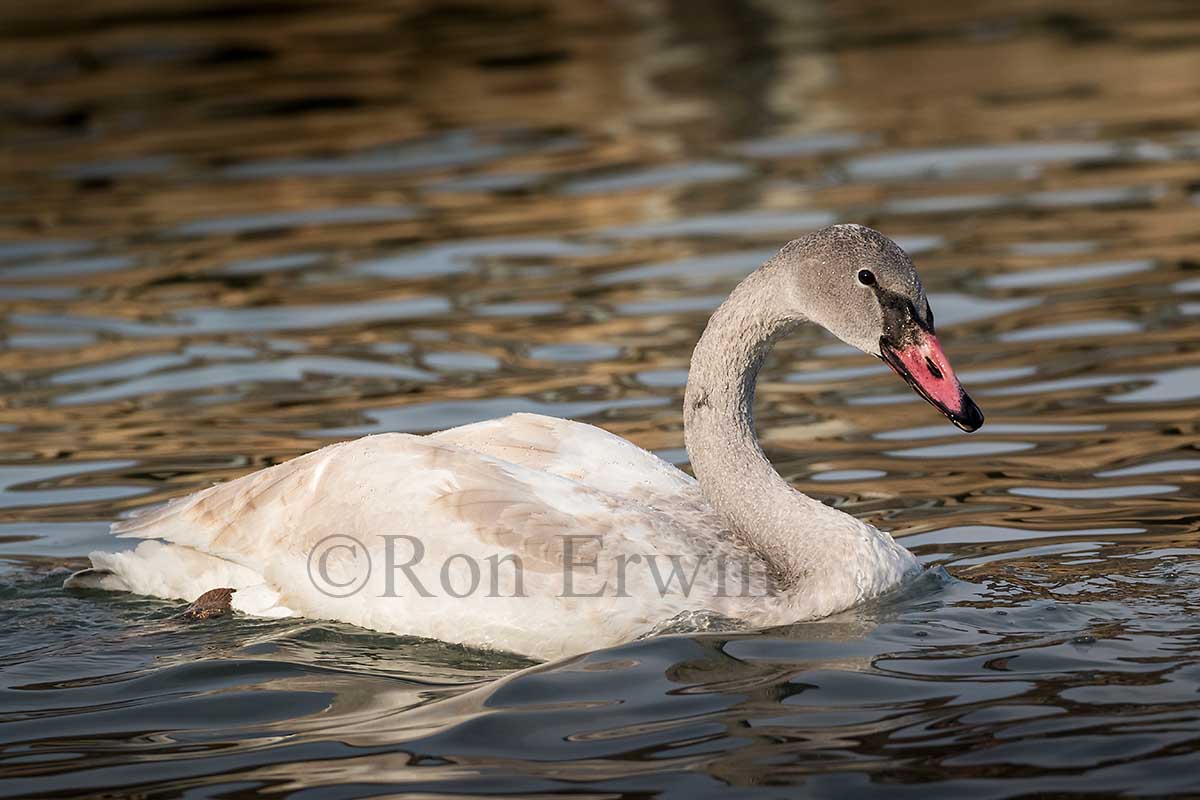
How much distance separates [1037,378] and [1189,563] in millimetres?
3500

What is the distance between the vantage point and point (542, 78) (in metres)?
23.5

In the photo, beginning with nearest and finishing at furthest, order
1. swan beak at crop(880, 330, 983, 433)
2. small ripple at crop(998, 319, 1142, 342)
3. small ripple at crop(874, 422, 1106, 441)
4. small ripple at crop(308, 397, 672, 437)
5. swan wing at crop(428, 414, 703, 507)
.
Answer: swan beak at crop(880, 330, 983, 433), swan wing at crop(428, 414, 703, 507), small ripple at crop(874, 422, 1106, 441), small ripple at crop(308, 397, 672, 437), small ripple at crop(998, 319, 1142, 342)

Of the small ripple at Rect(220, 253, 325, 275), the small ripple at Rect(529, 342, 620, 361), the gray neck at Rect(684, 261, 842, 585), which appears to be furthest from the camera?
the small ripple at Rect(220, 253, 325, 275)

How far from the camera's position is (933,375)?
7.32 meters

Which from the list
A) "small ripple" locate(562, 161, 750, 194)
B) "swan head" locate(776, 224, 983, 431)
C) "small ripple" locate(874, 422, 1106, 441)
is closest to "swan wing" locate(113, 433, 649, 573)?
"swan head" locate(776, 224, 983, 431)

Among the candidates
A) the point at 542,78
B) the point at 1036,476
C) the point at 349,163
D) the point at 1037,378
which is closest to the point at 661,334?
the point at 1037,378

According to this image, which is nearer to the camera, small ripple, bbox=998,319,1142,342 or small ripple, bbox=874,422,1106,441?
small ripple, bbox=874,422,1106,441

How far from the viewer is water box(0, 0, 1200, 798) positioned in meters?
6.11

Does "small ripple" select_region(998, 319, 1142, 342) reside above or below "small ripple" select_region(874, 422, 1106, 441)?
above

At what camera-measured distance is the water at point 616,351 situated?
6.11 metres

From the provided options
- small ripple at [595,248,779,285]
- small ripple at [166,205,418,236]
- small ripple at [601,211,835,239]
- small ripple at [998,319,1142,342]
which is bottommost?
small ripple at [998,319,1142,342]

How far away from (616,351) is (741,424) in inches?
182

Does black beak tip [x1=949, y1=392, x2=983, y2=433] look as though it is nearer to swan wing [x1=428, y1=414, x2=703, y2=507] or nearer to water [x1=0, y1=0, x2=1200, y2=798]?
water [x1=0, y1=0, x2=1200, y2=798]

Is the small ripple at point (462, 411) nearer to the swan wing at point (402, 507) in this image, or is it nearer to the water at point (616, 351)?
the water at point (616, 351)
